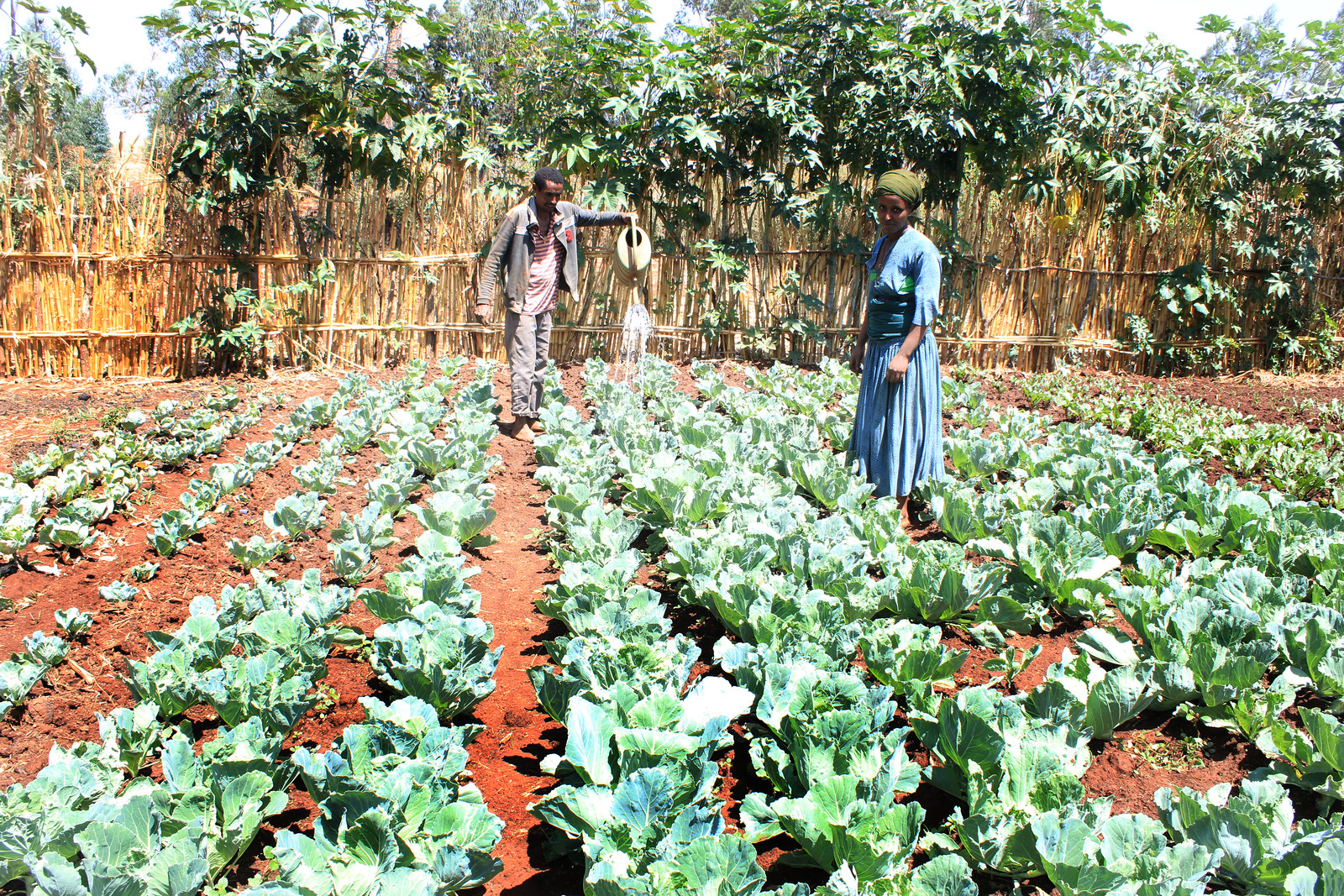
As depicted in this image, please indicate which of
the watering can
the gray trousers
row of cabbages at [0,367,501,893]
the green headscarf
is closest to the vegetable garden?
row of cabbages at [0,367,501,893]

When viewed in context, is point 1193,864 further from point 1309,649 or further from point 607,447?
point 607,447

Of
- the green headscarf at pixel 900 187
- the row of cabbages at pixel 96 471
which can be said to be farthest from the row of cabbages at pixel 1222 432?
the row of cabbages at pixel 96 471

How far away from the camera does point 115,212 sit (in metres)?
7.50

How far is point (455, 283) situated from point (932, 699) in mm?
7564

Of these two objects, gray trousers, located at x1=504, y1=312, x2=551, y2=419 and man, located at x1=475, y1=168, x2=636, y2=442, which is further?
gray trousers, located at x1=504, y1=312, x2=551, y2=419

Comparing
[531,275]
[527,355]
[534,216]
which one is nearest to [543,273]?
[531,275]

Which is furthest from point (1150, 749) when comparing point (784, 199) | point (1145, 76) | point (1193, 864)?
point (1145, 76)

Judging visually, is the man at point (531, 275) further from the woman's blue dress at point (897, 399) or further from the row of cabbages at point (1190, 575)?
the row of cabbages at point (1190, 575)

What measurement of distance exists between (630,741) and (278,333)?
7438 mm

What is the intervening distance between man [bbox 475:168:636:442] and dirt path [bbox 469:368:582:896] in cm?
149

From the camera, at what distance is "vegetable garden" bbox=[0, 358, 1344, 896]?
5.78 ft

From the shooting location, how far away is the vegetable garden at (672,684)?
1.76 m

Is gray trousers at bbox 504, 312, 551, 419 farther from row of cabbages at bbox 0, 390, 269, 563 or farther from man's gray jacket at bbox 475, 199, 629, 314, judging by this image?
row of cabbages at bbox 0, 390, 269, 563

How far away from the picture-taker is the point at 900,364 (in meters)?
4.09
